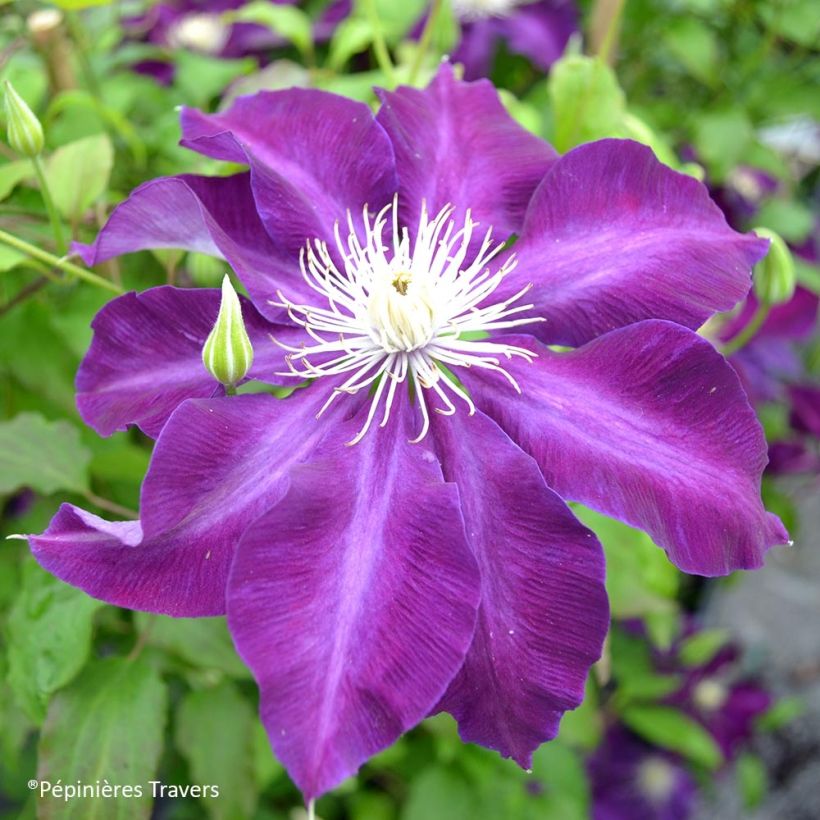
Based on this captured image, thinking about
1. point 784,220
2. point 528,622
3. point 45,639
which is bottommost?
point 784,220

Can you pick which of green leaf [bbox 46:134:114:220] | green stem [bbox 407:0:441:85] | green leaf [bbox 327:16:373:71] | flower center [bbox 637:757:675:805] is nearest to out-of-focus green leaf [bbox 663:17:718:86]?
green leaf [bbox 327:16:373:71]

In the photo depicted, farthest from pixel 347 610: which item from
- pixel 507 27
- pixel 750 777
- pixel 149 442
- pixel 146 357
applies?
pixel 750 777

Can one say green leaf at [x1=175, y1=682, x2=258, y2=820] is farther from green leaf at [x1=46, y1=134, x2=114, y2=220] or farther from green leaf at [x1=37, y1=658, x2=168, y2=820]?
green leaf at [x1=46, y1=134, x2=114, y2=220]

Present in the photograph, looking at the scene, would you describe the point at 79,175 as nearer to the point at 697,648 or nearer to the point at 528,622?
the point at 528,622

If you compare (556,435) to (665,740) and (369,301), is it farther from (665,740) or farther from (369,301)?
(665,740)

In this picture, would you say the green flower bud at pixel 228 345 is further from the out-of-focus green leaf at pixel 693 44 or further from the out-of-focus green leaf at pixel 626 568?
the out-of-focus green leaf at pixel 693 44
